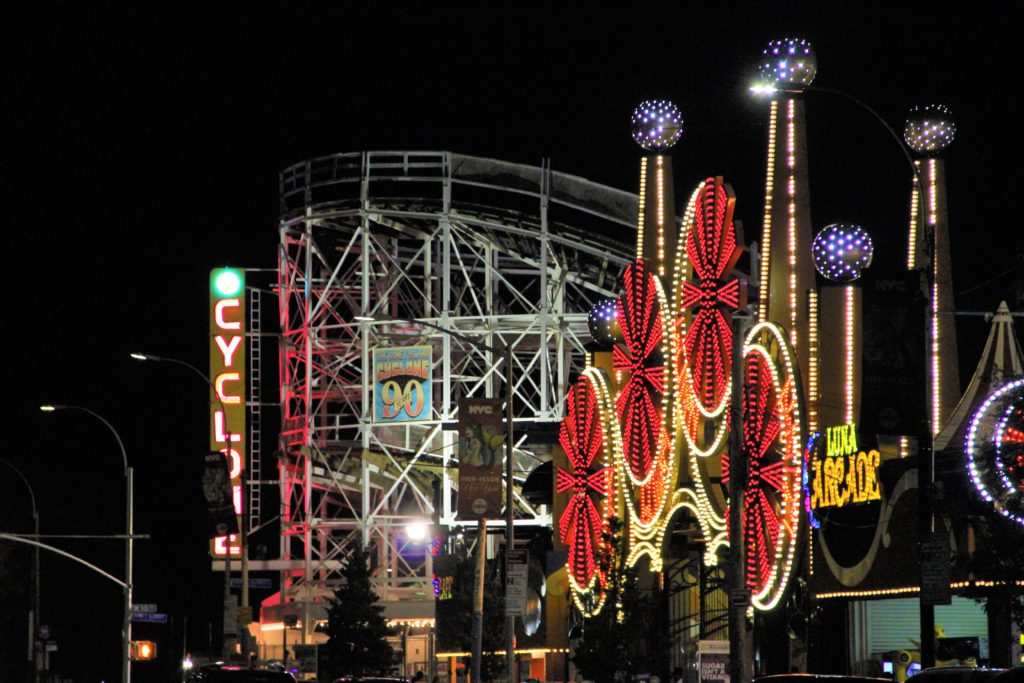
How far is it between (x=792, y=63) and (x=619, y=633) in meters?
15.7

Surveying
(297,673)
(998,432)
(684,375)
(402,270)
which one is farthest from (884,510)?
(402,270)

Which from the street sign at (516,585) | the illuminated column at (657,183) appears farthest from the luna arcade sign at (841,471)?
the illuminated column at (657,183)

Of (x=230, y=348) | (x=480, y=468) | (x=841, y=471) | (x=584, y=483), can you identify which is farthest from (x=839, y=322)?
(x=230, y=348)

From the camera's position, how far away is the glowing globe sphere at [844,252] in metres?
38.9

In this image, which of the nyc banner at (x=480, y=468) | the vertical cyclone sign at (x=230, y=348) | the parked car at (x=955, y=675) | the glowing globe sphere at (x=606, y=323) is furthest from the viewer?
the vertical cyclone sign at (x=230, y=348)

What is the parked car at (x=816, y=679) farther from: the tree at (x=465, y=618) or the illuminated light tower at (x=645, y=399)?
the tree at (x=465, y=618)

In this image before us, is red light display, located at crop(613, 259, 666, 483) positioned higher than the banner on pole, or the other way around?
red light display, located at crop(613, 259, 666, 483)

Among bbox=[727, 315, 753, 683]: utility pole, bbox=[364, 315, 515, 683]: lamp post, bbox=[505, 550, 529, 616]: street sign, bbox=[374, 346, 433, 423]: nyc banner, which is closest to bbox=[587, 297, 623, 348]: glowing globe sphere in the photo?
bbox=[364, 315, 515, 683]: lamp post

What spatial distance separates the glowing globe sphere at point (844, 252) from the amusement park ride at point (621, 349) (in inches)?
2.0

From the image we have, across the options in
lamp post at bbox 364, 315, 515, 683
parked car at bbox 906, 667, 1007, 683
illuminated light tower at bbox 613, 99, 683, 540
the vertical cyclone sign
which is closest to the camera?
parked car at bbox 906, 667, 1007, 683

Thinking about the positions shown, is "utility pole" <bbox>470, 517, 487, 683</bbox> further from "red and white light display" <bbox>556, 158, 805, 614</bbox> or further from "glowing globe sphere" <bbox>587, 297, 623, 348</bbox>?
"glowing globe sphere" <bbox>587, 297, 623, 348</bbox>

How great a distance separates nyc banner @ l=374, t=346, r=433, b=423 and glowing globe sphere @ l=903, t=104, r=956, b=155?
27519 millimetres

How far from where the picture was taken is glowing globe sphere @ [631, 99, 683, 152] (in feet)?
161

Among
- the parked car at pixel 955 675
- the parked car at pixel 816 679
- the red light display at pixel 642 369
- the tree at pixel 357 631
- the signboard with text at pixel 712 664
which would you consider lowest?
the tree at pixel 357 631
